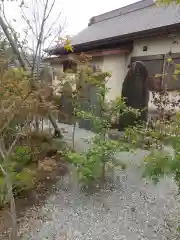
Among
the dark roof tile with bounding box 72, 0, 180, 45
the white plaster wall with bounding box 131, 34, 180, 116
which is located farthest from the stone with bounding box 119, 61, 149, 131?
the dark roof tile with bounding box 72, 0, 180, 45

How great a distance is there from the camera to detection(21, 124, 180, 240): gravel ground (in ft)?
9.05

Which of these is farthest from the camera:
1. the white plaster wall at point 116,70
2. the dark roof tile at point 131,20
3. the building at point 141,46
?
the white plaster wall at point 116,70

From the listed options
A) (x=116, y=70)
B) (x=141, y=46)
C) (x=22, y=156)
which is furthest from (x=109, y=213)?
(x=116, y=70)

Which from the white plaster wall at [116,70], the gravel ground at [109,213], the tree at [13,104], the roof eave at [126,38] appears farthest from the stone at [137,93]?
the tree at [13,104]

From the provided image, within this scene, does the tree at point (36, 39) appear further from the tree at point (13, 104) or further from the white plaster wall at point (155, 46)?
the white plaster wall at point (155, 46)

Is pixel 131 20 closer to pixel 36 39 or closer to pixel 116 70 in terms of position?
pixel 116 70

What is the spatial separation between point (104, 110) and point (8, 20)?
10.5 ft

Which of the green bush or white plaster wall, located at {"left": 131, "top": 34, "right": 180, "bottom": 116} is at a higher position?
white plaster wall, located at {"left": 131, "top": 34, "right": 180, "bottom": 116}

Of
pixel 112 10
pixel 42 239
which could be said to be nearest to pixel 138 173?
pixel 42 239

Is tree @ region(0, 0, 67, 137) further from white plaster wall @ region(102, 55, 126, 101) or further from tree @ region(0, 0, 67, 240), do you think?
white plaster wall @ region(102, 55, 126, 101)

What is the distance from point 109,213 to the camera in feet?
10.4

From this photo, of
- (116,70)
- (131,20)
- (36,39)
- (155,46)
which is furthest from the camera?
(131,20)

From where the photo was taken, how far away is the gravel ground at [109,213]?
2758 mm

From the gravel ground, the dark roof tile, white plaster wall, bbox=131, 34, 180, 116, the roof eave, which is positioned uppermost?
the dark roof tile
